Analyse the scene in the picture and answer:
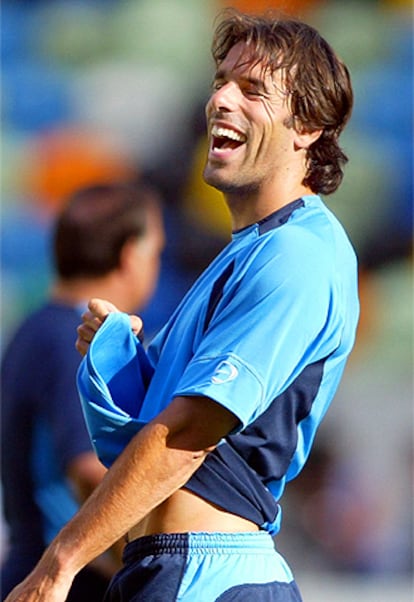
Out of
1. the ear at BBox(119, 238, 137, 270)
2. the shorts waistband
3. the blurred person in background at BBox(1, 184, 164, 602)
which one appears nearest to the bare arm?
the shorts waistband

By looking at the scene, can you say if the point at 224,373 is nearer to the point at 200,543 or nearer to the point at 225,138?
the point at 200,543

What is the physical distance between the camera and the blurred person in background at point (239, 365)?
2.33 m

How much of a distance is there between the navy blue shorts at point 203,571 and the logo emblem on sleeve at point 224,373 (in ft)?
1.10

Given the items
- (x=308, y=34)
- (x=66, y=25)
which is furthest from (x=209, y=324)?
(x=66, y=25)

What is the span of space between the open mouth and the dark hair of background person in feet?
5.71

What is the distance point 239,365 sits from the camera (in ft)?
7.70

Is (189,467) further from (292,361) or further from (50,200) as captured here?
(50,200)

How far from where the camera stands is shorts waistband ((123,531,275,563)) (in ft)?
8.14

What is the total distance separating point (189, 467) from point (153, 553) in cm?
25

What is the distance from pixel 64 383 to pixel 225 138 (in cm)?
155

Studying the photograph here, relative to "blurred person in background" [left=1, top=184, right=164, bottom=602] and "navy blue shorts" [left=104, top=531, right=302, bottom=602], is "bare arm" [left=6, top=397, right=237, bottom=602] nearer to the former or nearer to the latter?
"navy blue shorts" [left=104, top=531, right=302, bottom=602]

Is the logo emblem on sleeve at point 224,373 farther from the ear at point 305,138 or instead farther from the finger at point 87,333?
the ear at point 305,138

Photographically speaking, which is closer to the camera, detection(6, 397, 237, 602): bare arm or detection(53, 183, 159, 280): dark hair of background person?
detection(6, 397, 237, 602): bare arm

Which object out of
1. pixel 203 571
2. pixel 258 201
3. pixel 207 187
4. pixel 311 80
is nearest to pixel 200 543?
pixel 203 571
